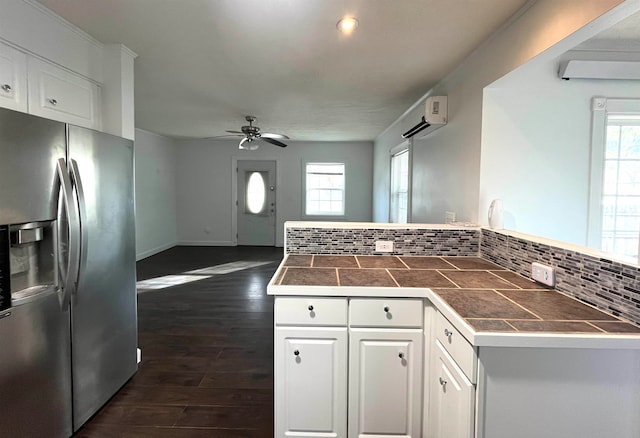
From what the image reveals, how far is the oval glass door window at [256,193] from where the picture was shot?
7.20 meters

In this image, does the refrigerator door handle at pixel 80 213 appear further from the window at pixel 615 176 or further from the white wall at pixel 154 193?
the white wall at pixel 154 193

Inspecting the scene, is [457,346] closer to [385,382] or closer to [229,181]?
[385,382]

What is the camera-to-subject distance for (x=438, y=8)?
1765 millimetres

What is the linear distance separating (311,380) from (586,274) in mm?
1216

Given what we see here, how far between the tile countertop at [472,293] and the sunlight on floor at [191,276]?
300 centimetres

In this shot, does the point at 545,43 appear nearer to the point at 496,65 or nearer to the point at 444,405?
the point at 496,65

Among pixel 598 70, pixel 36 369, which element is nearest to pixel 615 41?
pixel 598 70

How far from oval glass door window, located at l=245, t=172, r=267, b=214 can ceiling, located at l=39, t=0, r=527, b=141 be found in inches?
127

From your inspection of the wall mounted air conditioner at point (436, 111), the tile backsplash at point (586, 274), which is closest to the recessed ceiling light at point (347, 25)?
the wall mounted air conditioner at point (436, 111)

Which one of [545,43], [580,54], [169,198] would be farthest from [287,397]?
[169,198]

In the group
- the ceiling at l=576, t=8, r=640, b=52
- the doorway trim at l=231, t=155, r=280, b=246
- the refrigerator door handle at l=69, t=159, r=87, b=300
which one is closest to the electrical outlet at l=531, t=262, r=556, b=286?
the ceiling at l=576, t=8, r=640, b=52

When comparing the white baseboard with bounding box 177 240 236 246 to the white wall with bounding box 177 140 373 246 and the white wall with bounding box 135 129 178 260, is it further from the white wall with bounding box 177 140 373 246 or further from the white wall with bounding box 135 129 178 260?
the white wall with bounding box 135 129 178 260

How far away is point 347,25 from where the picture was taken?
1.93 meters

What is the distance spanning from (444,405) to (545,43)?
1764 mm
